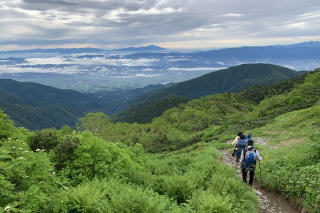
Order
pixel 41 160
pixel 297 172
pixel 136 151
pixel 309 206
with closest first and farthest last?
1. pixel 41 160
2. pixel 309 206
3. pixel 297 172
4. pixel 136 151

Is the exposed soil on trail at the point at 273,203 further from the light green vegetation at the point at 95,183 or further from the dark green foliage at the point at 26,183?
the dark green foliage at the point at 26,183

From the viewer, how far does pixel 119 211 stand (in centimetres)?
567

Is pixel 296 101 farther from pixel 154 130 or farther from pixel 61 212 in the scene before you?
pixel 61 212

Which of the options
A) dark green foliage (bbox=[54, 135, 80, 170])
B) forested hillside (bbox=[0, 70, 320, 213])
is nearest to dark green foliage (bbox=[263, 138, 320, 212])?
forested hillside (bbox=[0, 70, 320, 213])

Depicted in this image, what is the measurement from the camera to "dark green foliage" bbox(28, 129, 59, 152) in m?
12.0

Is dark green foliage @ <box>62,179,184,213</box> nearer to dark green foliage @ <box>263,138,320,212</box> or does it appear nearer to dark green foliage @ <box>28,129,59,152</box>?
dark green foliage @ <box>263,138,320,212</box>

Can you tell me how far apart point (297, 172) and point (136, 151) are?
9.41m

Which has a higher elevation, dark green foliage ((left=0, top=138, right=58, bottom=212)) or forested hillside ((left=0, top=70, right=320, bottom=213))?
dark green foliage ((left=0, top=138, right=58, bottom=212))

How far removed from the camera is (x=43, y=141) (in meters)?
12.0

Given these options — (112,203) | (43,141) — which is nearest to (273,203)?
(112,203)

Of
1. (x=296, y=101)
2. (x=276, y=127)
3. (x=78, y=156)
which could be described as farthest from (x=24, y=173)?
(x=296, y=101)

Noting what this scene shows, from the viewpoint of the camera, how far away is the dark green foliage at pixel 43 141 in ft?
39.4

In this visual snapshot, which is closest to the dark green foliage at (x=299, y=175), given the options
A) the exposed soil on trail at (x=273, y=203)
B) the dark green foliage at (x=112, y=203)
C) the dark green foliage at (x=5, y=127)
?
the exposed soil on trail at (x=273, y=203)

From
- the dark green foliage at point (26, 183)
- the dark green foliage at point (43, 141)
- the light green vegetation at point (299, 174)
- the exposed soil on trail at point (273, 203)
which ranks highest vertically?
the dark green foliage at point (26, 183)
